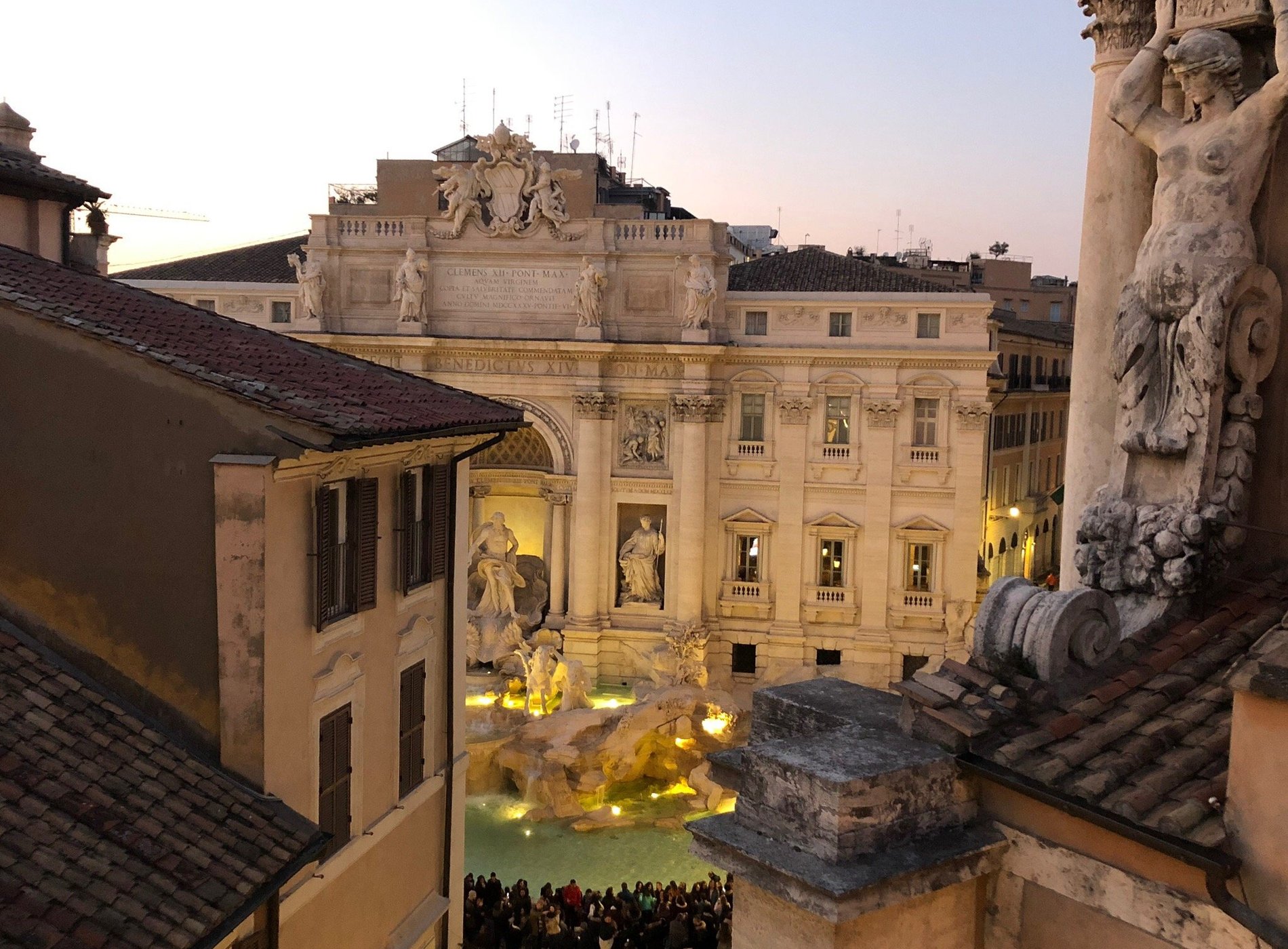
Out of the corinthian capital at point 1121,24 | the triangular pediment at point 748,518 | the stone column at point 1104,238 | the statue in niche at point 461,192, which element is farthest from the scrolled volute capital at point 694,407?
the corinthian capital at point 1121,24

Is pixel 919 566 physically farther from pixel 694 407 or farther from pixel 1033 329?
pixel 1033 329

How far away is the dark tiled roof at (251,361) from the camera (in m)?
10.1

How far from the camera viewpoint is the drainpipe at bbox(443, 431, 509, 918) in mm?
14203

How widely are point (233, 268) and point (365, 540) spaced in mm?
31456

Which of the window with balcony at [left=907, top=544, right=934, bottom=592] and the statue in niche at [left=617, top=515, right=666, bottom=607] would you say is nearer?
the window with balcony at [left=907, top=544, right=934, bottom=592]

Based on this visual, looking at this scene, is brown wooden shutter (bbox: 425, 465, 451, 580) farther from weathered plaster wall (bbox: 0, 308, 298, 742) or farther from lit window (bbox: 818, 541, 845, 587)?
lit window (bbox: 818, 541, 845, 587)

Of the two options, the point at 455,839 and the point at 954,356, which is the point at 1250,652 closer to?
the point at 455,839

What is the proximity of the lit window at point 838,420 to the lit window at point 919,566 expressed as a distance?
3.83 m

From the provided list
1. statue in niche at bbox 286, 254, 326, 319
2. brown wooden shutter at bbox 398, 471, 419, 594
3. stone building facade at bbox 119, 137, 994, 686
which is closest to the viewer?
brown wooden shutter at bbox 398, 471, 419, 594

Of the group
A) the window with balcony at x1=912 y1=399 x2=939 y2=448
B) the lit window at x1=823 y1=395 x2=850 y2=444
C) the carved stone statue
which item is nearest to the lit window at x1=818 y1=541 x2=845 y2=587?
the lit window at x1=823 y1=395 x2=850 y2=444

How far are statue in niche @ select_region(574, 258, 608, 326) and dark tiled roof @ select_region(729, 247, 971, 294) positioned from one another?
14.3 feet

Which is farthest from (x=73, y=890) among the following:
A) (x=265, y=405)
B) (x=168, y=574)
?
(x=265, y=405)

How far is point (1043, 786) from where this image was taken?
4.71 m

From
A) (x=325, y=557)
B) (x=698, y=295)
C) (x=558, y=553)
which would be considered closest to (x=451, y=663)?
(x=325, y=557)
